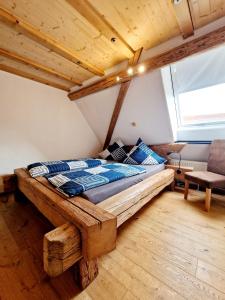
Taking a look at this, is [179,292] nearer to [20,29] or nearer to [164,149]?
[164,149]

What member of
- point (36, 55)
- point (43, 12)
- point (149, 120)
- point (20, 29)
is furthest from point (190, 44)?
point (36, 55)

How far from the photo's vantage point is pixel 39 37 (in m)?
1.73

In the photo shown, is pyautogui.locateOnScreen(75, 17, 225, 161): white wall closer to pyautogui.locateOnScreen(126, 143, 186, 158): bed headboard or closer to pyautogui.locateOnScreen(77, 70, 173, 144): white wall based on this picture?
pyautogui.locateOnScreen(77, 70, 173, 144): white wall

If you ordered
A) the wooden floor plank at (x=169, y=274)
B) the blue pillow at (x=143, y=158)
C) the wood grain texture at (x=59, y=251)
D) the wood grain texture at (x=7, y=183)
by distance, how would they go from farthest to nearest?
the blue pillow at (x=143, y=158), the wood grain texture at (x=7, y=183), the wooden floor plank at (x=169, y=274), the wood grain texture at (x=59, y=251)

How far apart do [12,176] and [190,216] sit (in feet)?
8.26

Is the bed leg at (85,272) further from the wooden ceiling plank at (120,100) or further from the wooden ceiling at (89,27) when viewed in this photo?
the wooden ceiling plank at (120,100)

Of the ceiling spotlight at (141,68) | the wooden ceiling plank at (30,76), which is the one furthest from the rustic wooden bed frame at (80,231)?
the wooden ceiling plank at (30,76)

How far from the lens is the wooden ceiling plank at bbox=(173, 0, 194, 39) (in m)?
1.41

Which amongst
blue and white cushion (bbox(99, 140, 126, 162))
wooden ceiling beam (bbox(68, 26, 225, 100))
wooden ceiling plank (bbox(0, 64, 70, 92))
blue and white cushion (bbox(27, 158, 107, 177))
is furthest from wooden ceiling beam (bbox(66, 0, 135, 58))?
blue and white cushion (bbox(99, 140, 126, 162))

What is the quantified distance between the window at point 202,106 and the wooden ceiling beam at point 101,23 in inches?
51.4

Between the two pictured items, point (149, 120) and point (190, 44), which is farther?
point (149, 120)

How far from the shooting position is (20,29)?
5.30 feet

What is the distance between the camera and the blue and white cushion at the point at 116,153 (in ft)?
10.9

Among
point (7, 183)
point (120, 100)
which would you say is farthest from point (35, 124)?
point (120, 100)
